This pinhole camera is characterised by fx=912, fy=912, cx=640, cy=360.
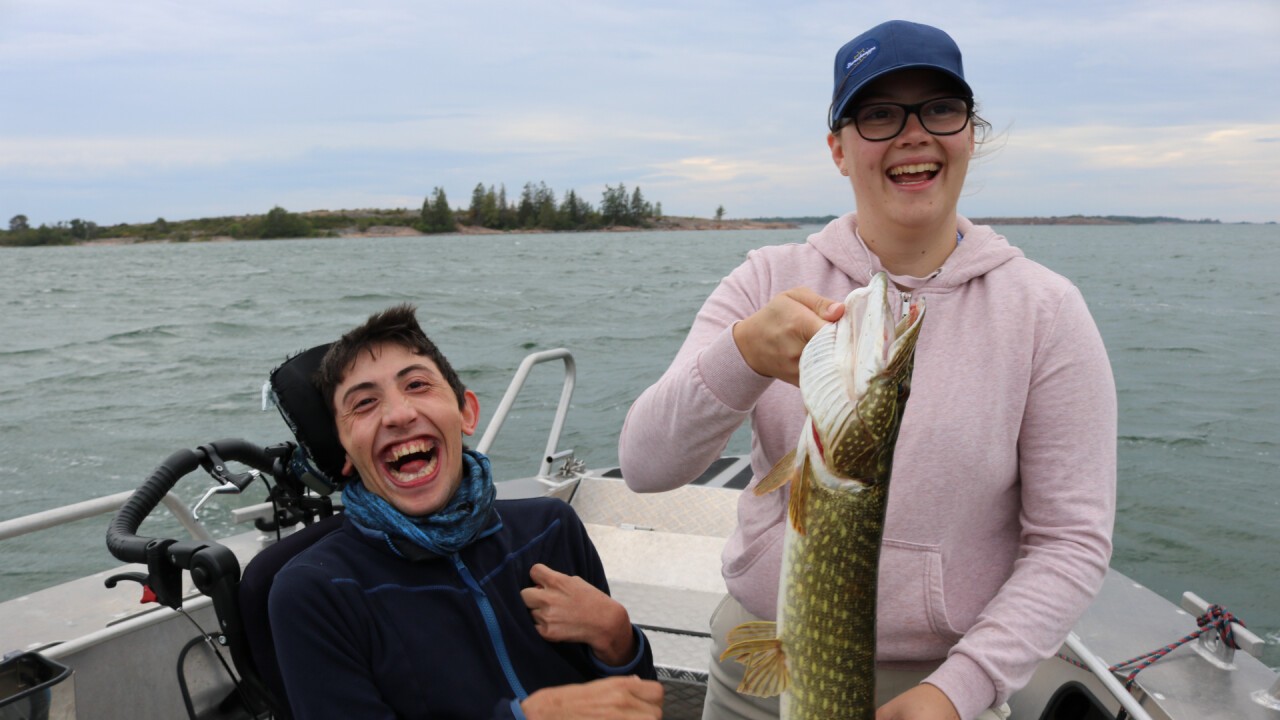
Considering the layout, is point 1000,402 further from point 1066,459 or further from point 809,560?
point 809,560

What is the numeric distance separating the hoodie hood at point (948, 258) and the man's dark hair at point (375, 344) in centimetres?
104

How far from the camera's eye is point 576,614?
2.31 m

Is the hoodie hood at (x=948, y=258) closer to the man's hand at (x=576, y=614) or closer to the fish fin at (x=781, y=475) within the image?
the fish fin at (x=781, y=475)

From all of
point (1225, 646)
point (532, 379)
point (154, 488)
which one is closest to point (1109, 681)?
point (1225, 646)

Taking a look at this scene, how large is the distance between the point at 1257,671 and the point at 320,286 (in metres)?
35.4

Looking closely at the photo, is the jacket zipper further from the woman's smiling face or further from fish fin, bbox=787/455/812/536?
the woman's smiling face

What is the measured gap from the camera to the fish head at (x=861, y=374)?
1.58 metres

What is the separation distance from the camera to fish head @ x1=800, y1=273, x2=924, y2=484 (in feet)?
5.20

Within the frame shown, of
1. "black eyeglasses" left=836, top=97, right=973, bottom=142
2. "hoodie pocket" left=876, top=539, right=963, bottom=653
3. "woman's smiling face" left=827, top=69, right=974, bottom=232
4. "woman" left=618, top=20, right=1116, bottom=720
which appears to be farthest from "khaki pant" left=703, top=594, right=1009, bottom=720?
"black eyeglasses" left=836, top=97, right=973, bottom=142

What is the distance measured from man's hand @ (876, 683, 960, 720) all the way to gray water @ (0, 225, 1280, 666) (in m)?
1.83

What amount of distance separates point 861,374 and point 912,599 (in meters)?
0.65

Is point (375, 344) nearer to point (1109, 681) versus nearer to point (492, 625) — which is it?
point (492, 625)

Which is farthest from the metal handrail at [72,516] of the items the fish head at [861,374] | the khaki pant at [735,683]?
the fish head at [861,374]

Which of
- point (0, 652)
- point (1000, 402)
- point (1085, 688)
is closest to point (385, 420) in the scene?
point (1000, 402)
